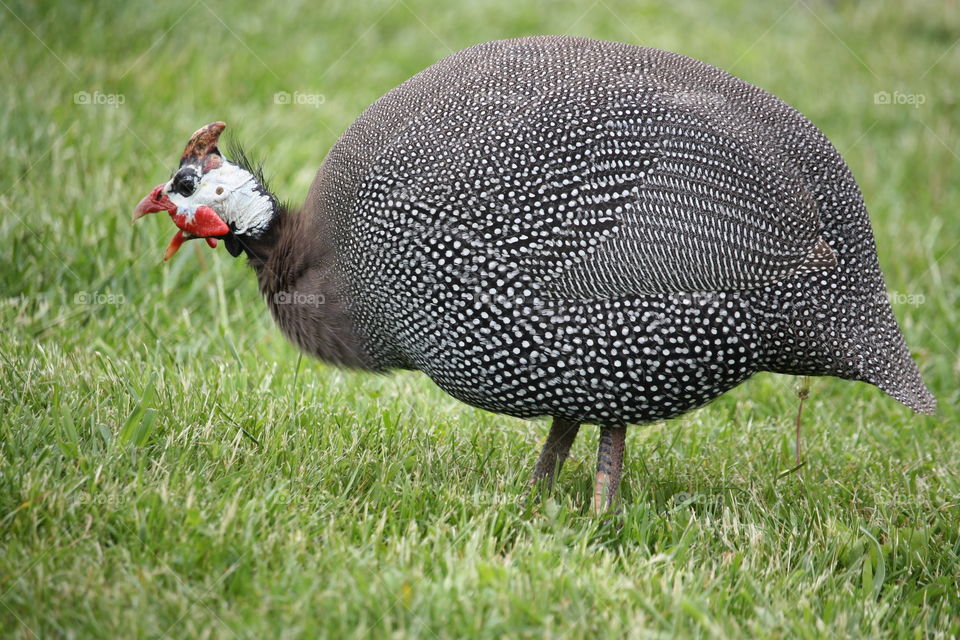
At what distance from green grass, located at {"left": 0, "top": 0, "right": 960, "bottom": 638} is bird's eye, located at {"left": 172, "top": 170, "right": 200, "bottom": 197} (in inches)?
27.3

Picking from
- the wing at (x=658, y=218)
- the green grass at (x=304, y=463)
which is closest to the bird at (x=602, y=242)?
the wing at (x=658, y=218)

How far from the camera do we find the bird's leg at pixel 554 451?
11.3 ft

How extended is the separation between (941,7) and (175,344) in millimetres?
9048

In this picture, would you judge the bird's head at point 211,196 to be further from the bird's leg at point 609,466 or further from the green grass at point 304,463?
the bird's leg at point 609,466

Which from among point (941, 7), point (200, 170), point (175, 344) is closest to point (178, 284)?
point (175, 344)

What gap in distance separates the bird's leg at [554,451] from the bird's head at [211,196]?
1.29m

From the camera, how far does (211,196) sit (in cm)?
337

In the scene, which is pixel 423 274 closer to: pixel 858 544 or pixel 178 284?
pixel 858 544

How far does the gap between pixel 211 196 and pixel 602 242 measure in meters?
1.42

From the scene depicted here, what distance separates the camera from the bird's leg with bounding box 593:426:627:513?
327cm

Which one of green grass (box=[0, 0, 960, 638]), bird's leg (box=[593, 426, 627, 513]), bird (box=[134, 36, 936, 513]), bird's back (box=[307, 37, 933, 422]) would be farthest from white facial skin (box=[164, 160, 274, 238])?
bird's leg (box=[593, 426, 627, 513])

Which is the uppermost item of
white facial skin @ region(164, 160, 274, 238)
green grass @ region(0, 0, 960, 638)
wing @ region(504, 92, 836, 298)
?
wing @ region(504, 92, 836, 298)

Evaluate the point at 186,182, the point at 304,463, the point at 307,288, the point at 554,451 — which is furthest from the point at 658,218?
the point at 186,182

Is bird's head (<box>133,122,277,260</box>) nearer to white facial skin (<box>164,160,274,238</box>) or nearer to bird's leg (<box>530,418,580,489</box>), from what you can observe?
white facial skin (<box>164,160,274,238</box>)
